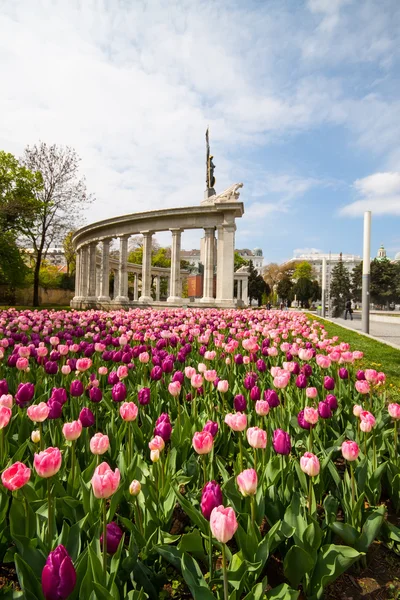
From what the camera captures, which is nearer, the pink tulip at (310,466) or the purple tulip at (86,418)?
the pink tulip at (310,466)

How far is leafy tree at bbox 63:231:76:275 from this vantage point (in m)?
51.8

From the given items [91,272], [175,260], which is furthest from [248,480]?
[91,272]

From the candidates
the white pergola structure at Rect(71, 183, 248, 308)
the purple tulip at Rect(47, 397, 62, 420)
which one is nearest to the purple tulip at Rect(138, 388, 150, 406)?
the purple tulip at Rect(47, 397, 62, 420)

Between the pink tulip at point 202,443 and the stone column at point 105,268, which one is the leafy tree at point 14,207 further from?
the pink tulip at point 202,443

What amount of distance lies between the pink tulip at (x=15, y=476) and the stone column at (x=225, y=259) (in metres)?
24.0

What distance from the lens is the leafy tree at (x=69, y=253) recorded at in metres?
51.8

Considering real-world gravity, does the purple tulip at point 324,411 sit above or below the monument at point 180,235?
below

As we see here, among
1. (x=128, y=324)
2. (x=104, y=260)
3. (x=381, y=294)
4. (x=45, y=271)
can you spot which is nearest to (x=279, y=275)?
(x=381, y=294)

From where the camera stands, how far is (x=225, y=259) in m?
25.8

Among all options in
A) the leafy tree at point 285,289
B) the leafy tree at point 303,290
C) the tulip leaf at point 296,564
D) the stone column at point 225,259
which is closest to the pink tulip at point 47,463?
the tulip leaf at point 296,564

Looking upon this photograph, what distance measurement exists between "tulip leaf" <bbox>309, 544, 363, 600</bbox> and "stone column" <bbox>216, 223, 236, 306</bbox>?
23792mm

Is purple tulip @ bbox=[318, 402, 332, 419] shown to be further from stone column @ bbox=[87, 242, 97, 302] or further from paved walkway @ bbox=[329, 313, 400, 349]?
stone column @ bbox=[87, 242, 97, 302]

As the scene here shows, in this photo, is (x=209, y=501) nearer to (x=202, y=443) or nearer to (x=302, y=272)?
(x=202, y=443)

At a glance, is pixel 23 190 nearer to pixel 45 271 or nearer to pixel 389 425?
pixel 45 271
